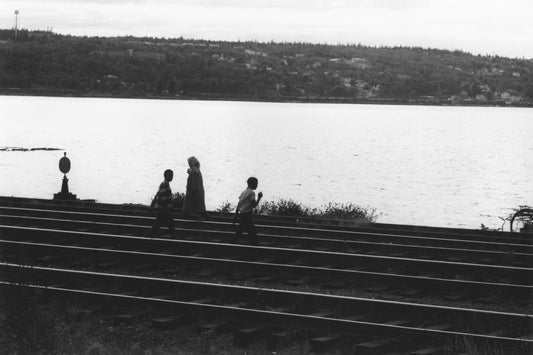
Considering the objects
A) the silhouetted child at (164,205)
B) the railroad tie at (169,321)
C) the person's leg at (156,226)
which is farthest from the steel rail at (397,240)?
the railroad tie at (169,321)

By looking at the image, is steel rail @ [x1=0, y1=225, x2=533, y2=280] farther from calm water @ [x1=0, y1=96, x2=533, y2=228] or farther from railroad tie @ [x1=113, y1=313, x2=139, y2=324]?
calm water @ [x1=0, y1=96, x2=533, y2=228]

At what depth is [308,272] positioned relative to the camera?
14.2m

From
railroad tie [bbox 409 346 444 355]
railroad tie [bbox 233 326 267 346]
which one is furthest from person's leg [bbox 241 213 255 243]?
railroad tie [bbox 409 346 444 355]

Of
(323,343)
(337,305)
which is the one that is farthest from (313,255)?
(323,343)

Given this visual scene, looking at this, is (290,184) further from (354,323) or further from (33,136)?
(33,136)

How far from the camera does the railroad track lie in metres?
11.0

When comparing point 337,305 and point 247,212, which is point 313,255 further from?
point 337,305

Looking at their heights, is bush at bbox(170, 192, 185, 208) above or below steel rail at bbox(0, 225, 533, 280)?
below

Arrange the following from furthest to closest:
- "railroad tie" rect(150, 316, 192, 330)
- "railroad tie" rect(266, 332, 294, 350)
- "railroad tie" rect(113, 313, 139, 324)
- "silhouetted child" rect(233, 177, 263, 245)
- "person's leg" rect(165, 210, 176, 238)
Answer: "person's leg" rect(165, 210, 176, 238)
"silhouetted child" rect(233, 177, 263, 245)
"railroad tie" rect(113, 313, 139, 324)
"railroad tie" rect(150, 316, 192, 330)
"railroad tie" rect(266, 332, 294, 350)

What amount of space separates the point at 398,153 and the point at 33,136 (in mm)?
48418

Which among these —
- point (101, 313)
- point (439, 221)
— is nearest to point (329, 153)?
point (439, 221)

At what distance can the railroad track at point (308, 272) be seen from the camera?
36.2 feet

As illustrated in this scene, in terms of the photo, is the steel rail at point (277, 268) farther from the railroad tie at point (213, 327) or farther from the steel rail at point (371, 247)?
the railroad tie at point (213, 327)

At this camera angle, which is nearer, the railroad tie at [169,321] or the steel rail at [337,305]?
the steel rail at [337,305]
